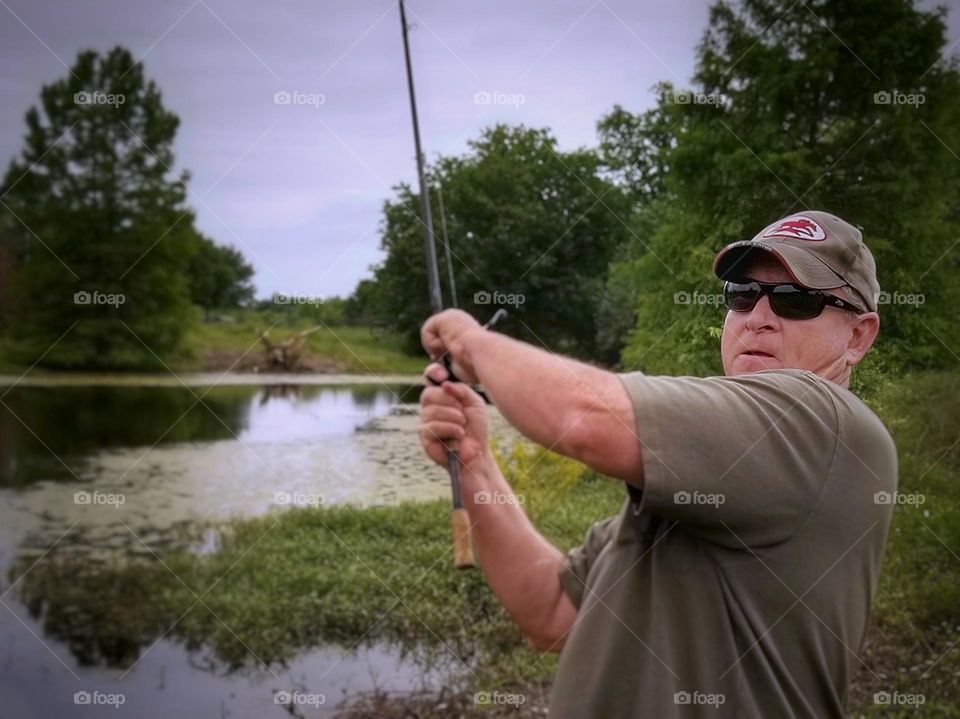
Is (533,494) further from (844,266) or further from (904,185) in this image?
(844,266)

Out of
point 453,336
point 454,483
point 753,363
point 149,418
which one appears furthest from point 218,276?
point 753,363

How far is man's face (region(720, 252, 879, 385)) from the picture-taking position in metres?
1.15

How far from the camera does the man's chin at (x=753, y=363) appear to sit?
1.14 metres

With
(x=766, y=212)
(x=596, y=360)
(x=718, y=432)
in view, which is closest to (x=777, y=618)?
(x=718, y=432)

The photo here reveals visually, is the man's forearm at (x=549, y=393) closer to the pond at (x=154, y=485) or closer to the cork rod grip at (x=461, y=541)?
the cork rod grip at (x=461, y=541)

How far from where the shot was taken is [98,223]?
3.73m

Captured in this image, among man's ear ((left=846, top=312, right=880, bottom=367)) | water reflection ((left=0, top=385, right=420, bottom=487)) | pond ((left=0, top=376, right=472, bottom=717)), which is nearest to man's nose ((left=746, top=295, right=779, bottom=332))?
man's ear ((left=846, top=312, right=880, bottom=367))

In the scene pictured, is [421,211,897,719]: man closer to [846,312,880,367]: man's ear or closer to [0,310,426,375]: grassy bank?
[846,312,880,367]: man's ear

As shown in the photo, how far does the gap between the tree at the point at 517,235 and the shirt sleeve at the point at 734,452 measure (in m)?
2.04

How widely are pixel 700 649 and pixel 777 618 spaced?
0.10m

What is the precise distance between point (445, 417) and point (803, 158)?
1339 mm

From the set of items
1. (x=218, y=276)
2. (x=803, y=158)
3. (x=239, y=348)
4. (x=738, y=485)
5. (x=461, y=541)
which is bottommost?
(x=461, y=541)

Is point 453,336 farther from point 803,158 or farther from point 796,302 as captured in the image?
point 803,158

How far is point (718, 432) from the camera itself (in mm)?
926
